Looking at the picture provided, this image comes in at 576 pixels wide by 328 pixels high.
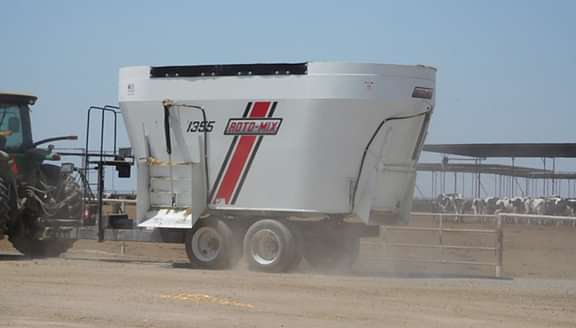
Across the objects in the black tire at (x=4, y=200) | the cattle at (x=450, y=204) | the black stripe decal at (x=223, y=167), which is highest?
the black stripe decal at (x=223, y=167)

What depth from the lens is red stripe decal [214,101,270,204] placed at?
17844 millimetres

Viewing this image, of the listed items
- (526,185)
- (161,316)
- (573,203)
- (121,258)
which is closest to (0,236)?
(121,258)

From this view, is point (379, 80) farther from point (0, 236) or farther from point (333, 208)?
point (0, 236)

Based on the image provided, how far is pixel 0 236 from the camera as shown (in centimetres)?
1928

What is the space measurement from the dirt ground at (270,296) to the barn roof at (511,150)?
96.0ft

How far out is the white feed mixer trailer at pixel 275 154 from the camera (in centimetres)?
1742

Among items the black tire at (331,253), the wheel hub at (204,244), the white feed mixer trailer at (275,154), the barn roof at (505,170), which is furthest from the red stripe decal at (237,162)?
the barn roof at (505,170)

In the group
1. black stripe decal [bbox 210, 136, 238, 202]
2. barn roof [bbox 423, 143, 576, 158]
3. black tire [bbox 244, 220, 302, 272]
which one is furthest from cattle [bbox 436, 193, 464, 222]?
black tire [bbox 244, 220, 302, 272]

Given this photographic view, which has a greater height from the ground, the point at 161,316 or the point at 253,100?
the point at 253,100

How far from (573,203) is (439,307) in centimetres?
5163

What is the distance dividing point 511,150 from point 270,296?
39.3 meters

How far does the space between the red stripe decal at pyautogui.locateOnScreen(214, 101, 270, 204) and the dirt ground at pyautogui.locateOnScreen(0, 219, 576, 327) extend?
151cm

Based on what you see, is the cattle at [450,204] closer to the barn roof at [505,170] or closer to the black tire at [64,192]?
the barn roof at [505,170]

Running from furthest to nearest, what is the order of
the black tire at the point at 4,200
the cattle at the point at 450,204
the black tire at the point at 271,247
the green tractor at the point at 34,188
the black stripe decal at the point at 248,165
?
1. the cattle at the point at 450,204
2. the green tractor at the point at 34,188
3. the black tire at the point at 4,200
4. the black stripe decal at the point at 248,165
5. the black tire at the point at 271,247
